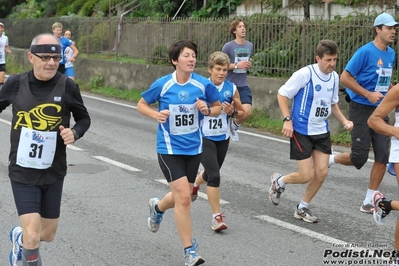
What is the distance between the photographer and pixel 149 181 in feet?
31.3

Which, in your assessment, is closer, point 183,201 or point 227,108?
point 183,201

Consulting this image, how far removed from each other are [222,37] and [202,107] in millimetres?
11941

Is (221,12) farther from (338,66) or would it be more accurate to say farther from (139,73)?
(338,66)

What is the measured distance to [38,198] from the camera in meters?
5.44

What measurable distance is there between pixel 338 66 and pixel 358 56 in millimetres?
6806

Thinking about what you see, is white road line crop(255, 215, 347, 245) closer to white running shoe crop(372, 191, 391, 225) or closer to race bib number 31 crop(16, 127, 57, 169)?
white running shoe crop(372, 191, 391, 225)

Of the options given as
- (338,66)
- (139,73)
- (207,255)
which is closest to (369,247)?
(207,255)

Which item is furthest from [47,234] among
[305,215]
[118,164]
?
[118,164]

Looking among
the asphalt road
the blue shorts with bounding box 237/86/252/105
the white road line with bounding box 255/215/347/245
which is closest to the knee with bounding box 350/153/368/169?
the asphalt road

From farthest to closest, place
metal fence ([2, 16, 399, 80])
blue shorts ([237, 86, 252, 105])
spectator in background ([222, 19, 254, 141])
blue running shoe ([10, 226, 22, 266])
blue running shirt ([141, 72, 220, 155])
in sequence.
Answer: metal fence ([2, 16, 399, 80])
spectator in background ([222, 19, 254, 141])
blue shorts ([237, 86, 252, 105])
blue running shirt ([141, 72, 220, 155])
blue running shoe ([10, 226, 22, 266])

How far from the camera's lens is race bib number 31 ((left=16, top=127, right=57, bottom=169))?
5406 mm

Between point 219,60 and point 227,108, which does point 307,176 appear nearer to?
point 227,108

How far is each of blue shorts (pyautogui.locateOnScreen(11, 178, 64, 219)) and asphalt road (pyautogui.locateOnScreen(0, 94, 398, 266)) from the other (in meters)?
0.91

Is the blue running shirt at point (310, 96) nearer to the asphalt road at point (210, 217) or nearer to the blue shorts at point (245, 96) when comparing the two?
the asphalt road at point (210, 217)
